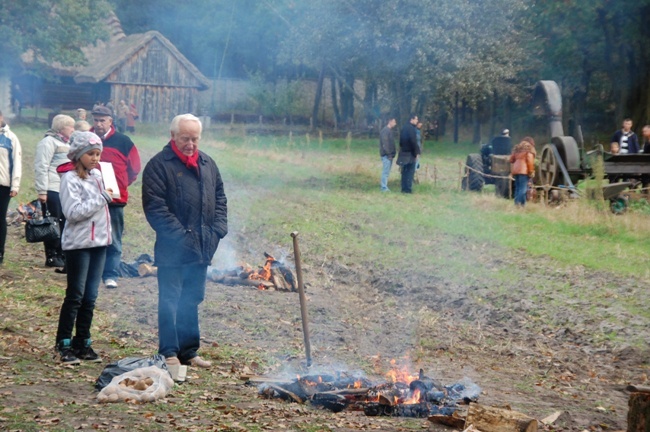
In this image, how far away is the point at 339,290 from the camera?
1244cm

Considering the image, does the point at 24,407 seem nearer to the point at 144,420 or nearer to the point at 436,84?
the point at 144,420

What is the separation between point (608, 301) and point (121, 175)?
241 inches

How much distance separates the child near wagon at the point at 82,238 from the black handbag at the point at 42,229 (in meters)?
3.91

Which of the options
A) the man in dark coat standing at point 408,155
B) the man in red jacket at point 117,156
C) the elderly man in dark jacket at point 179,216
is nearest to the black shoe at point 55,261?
the man in red jacket at point 117,156

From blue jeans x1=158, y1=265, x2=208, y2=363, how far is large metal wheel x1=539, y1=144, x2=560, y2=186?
14614 mm

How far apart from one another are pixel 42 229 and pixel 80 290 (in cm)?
416

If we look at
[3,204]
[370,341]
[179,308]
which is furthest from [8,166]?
[370,341]

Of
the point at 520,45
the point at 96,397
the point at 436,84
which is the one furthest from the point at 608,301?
the point at 520,45

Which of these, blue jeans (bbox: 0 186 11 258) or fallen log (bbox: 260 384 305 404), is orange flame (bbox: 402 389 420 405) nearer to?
fallen log (bbox: 260 384 305 404)

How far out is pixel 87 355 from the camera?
25.2 feet

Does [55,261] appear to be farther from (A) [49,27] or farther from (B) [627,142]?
(A) [49,27]

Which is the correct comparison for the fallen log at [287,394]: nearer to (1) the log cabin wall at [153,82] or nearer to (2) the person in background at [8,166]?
(2) the person in background at [8,166]

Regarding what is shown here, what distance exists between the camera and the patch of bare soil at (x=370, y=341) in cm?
648

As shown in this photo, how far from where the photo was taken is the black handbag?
11.3 meters
